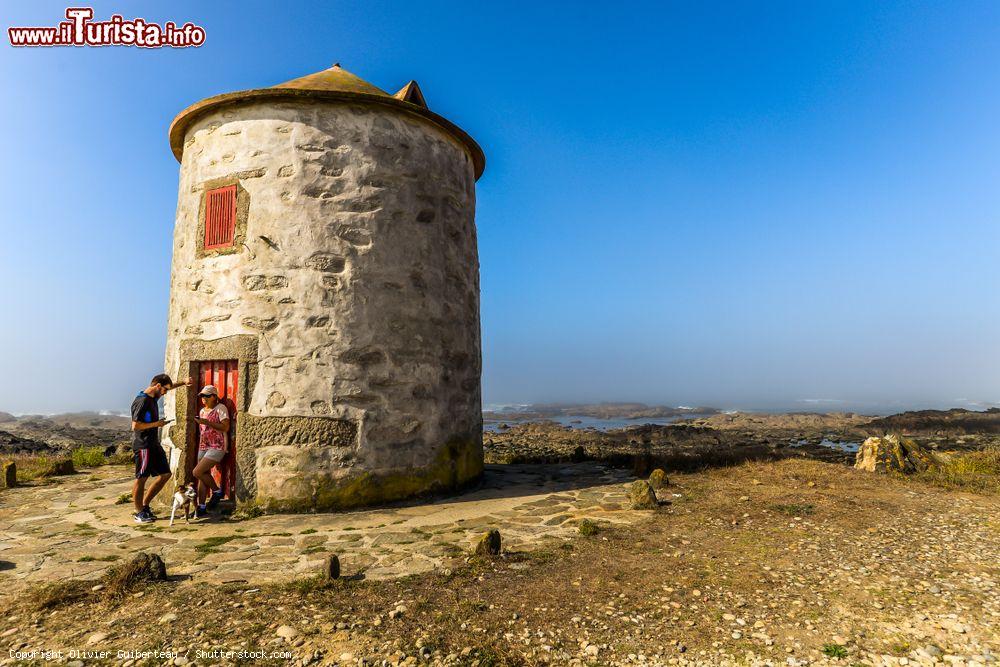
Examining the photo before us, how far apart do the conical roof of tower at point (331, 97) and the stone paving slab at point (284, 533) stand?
5385 mm

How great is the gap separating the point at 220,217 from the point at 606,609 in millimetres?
6668

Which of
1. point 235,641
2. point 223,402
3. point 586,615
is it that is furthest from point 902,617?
point 223,402

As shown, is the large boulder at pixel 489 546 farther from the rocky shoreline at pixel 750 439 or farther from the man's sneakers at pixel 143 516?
the rocky shoreline at pixel 750 439

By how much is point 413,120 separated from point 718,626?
7.05 metres

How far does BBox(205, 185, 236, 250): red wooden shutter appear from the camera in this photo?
23.1ft

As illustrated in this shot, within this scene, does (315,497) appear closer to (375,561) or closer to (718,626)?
(375,561)

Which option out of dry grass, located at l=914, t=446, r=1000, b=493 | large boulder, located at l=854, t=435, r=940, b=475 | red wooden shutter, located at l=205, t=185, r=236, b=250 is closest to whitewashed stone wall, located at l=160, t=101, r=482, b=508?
red wooden shutter, located at l=205, t=185, r=236, b=250

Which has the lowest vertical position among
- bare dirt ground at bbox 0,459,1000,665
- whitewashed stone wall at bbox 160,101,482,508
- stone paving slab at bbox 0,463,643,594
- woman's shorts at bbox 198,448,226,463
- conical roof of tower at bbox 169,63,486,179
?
stone paving slab at bbox 0,463,643,594

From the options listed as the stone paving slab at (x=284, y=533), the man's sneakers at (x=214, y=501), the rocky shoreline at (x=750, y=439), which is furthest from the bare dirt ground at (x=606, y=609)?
the rocky shoreline at (x=750, y=439)

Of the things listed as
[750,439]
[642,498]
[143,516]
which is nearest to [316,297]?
[143,516]

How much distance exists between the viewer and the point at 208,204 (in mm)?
7211

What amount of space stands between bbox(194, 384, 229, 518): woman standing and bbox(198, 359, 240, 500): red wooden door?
0.30 ft

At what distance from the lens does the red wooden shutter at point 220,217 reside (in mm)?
7029

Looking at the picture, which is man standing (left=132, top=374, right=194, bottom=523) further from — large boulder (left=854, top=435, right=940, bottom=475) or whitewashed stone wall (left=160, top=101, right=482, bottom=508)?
large boulder (left=854, top=435, right=940, bottom=475)
